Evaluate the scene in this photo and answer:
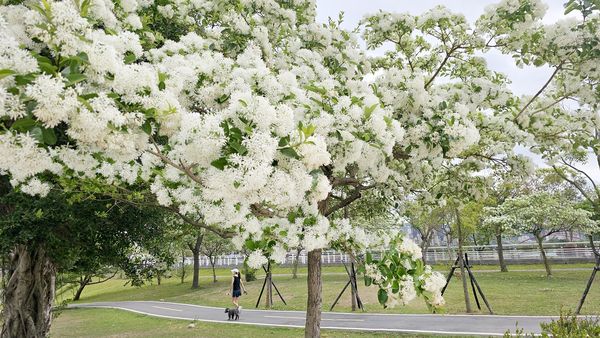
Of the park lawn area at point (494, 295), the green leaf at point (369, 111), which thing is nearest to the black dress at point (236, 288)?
the park lawn area at point (494, 295)

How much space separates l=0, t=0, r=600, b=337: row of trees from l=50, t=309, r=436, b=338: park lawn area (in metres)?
5.02

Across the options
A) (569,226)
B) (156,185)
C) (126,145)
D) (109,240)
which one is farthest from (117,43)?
(569,226)

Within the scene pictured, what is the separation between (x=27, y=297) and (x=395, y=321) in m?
11.7

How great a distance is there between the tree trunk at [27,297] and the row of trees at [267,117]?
0.04 meters

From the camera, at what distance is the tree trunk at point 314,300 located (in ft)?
29.9

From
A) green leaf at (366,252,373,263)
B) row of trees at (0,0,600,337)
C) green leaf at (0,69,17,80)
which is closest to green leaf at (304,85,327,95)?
row of trees at (0,0,600,337)

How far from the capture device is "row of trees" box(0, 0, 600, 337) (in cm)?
295

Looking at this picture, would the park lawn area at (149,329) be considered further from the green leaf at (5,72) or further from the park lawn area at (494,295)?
the green leaf at (5,72)

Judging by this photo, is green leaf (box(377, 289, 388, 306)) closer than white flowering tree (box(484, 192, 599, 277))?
Yes

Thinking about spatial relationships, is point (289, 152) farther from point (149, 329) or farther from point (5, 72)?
point (149, 329)

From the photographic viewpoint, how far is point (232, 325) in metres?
17.4

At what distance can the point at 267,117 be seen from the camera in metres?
3.34

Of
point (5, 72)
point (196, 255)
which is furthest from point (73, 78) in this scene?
point (196, 255)

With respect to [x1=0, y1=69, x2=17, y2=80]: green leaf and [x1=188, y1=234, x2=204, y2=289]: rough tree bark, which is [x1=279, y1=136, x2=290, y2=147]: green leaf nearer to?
[x1=0, y1=69, x2=17, y2=80]: green leaf
